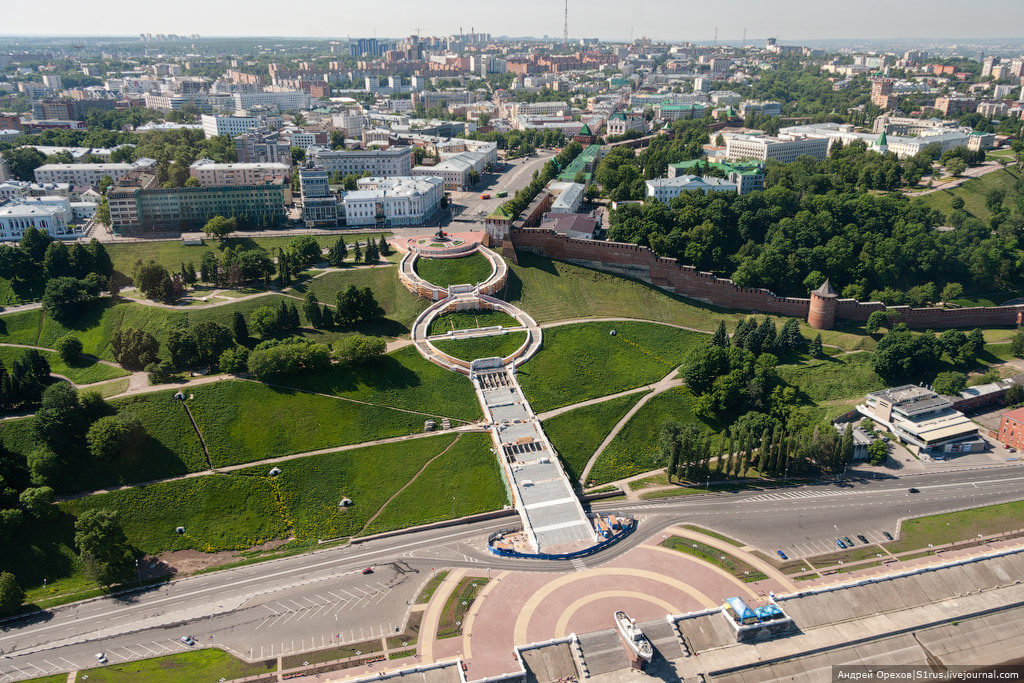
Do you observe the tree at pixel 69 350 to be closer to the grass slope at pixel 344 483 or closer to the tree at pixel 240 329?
the tree at pixel 240 329

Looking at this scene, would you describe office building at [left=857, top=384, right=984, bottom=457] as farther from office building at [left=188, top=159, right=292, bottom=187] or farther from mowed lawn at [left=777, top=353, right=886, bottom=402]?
office building at [left=188, top=159, right=292, bottom=187]

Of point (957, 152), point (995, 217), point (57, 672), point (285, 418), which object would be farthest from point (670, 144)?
point (57, 672)

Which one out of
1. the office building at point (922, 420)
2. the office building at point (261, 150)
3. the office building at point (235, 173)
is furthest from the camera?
the office building at point (261, 150)

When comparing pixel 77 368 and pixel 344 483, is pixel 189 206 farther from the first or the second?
pixel 344 483

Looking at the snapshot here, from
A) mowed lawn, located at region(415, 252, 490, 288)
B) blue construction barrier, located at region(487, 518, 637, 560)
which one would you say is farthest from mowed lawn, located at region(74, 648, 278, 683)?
mowed lawn, located at region(415, 252, 490, 288)

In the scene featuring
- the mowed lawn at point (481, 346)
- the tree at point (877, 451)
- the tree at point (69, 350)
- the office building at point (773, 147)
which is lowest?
the tree at point (877, 451)

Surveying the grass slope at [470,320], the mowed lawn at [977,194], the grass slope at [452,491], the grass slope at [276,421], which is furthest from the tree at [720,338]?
the mowed lawn at [977,194]

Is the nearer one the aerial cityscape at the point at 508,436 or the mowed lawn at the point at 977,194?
the aerial cityscape at the point at 508,436
